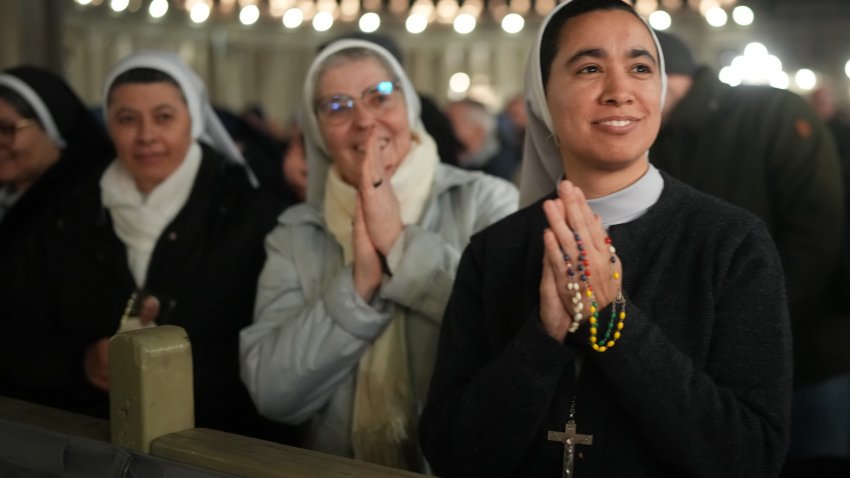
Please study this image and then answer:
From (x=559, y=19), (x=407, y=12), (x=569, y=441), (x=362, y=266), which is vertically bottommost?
(x=569, y=441)

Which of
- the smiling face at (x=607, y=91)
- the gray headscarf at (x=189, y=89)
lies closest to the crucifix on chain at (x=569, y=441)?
the smiling face at (x=607, y=91)

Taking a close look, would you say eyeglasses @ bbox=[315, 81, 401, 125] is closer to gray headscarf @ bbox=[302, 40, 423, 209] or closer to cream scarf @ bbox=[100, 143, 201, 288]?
gray headscarf @ bbox=[302, 40, 423, 209]

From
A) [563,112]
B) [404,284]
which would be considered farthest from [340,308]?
[563,112]

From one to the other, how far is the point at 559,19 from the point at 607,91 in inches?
9.0

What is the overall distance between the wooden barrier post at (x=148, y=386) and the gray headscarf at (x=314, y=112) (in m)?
1.13

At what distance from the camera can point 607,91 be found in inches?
74.8

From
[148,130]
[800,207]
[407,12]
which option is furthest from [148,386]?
[407,12]

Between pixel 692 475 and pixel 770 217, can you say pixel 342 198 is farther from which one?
pixel 770 217

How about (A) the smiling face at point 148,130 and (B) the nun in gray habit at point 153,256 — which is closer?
(B) the nun in gray habit at point 153,256

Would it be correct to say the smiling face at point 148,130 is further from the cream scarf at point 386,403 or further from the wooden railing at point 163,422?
the wooden railing at point 163,422

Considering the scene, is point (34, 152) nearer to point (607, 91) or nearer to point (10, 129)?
point (10, 129)

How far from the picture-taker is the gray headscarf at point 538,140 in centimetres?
204

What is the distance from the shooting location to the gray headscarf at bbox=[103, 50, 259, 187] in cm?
328

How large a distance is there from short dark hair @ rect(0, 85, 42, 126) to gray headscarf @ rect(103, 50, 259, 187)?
660 mm
